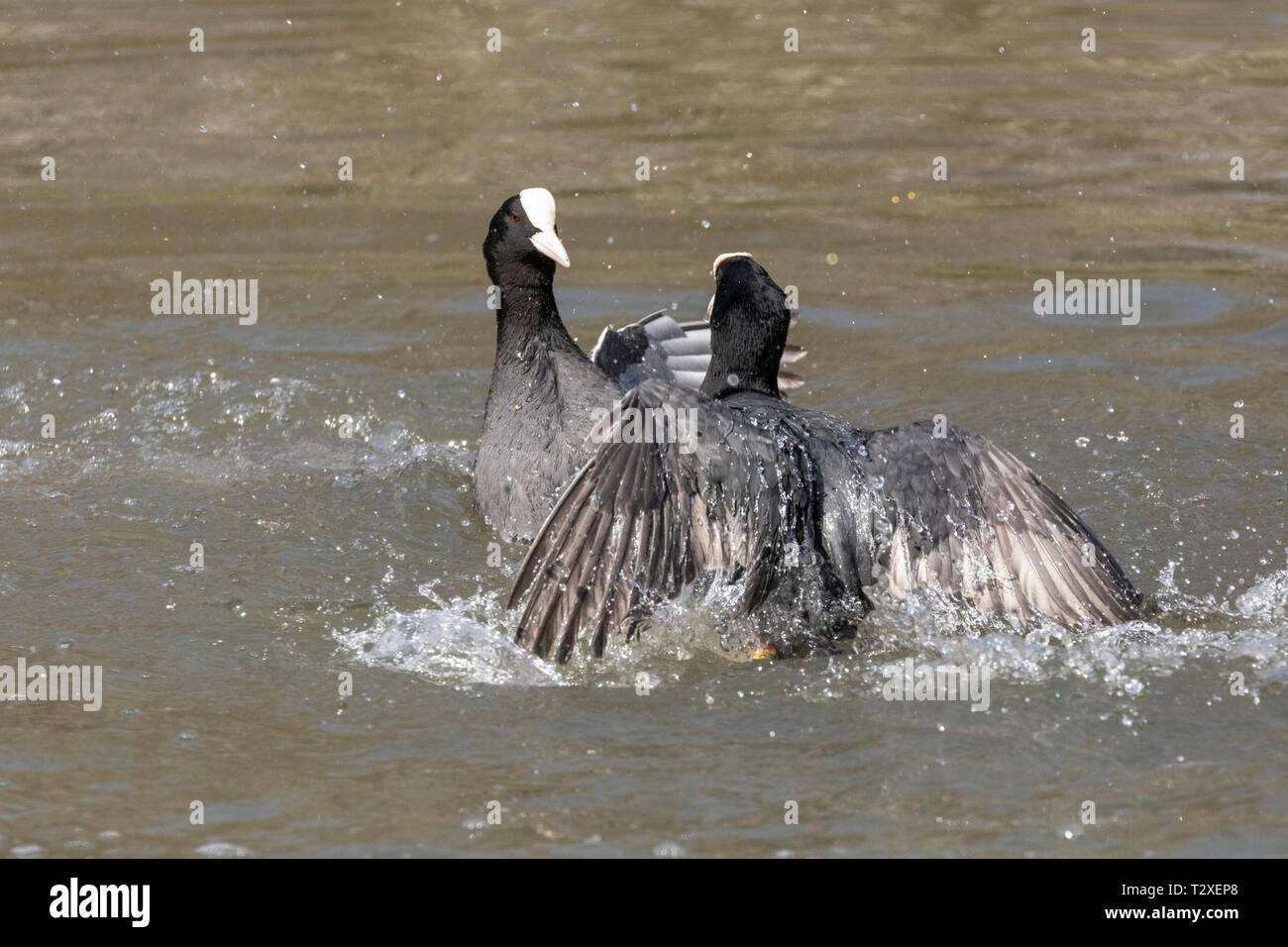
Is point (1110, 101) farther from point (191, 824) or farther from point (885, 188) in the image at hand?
point (191, 824)

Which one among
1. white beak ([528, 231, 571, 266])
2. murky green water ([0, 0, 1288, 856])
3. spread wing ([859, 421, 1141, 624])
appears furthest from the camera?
white beak ([528, 231, 571, 266])

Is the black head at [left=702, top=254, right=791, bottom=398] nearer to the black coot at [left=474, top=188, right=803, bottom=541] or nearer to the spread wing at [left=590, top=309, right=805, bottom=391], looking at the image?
the black coot at [left=474, top=188, right=803, bottom=541]

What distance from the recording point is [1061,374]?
708 centimetres

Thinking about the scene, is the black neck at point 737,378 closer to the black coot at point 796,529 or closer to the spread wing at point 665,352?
the black coot at point 796,529

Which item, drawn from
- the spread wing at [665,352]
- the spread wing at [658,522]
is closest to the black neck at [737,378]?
the spread wing at [658,522]

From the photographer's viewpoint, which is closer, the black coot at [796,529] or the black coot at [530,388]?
the black coot at [796,529]

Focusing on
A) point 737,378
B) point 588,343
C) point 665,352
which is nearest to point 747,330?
point 737,378

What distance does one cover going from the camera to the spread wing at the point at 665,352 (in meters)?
6.53

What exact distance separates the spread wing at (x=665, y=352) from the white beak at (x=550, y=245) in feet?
2.42

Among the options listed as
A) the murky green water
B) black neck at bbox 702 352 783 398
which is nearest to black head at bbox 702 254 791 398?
black neck at bbox 702 352 783 398

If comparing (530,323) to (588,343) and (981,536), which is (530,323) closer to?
(588,343)

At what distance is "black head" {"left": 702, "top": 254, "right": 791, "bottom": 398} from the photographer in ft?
17.5

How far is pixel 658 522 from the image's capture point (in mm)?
4406

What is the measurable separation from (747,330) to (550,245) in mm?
860
